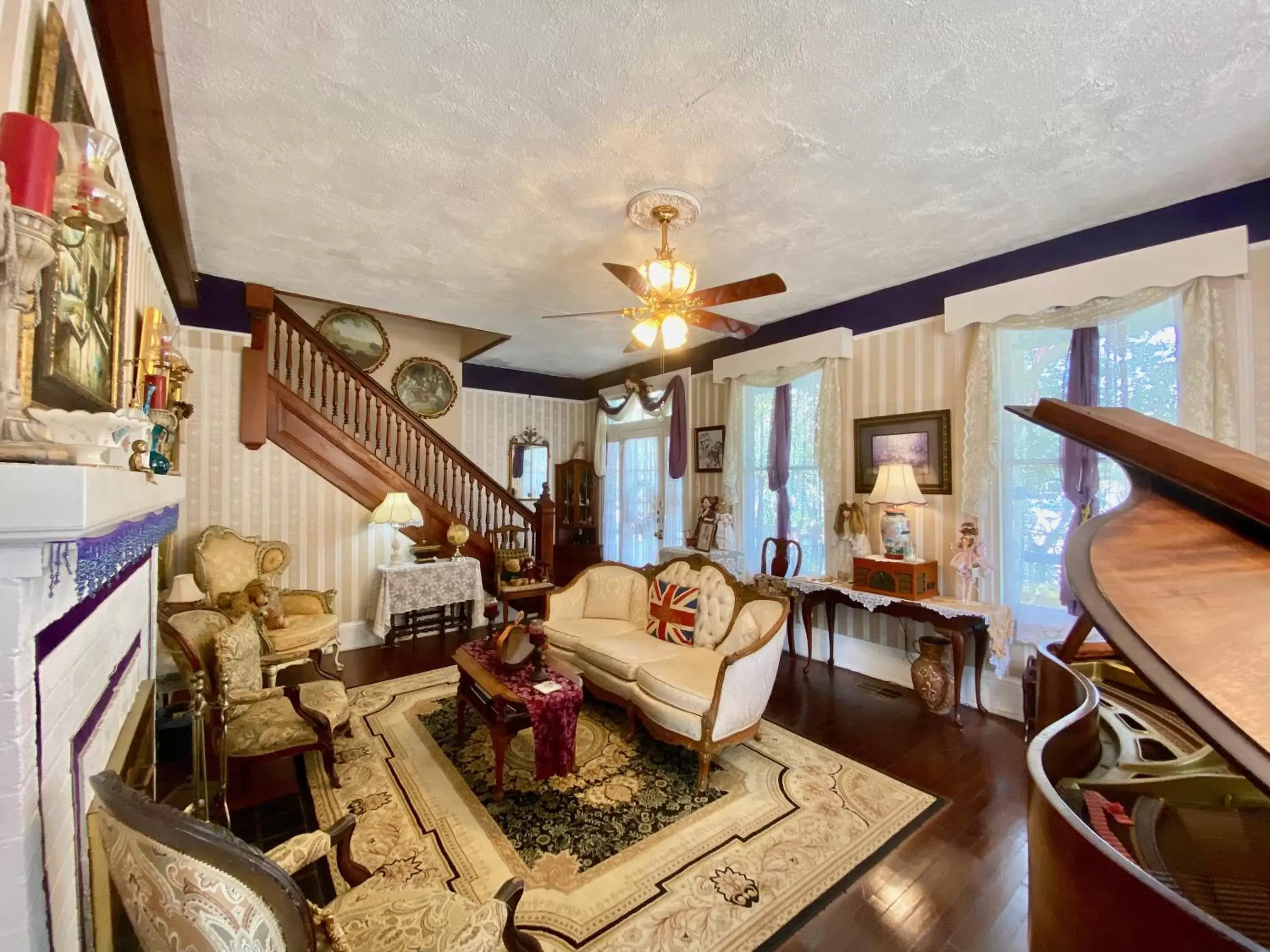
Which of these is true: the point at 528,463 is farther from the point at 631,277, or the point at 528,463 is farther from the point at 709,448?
the point at 631,277

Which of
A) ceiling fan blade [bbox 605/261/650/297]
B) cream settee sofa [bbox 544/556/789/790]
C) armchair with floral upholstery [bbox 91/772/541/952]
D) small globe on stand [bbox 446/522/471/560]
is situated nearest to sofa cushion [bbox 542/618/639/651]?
cream settee sofa [bbox 544/556/789/790]

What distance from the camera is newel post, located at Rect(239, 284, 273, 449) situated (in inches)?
167

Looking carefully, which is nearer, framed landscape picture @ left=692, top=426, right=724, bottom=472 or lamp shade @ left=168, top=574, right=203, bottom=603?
lamp shade @ left=168, top=574, right=203, bottom=603

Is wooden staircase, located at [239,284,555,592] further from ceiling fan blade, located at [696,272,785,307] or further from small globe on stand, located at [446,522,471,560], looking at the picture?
ceiling fan blade, located at [696,272,785,307]

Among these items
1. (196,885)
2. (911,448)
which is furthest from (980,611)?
(196,885)

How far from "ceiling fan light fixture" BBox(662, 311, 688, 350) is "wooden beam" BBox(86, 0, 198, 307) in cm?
215

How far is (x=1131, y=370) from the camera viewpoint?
3.00 m

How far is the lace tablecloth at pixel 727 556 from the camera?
493 cm

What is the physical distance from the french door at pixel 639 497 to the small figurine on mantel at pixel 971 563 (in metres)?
2.98

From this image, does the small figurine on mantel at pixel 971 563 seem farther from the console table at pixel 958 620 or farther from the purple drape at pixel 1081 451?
the purple drape at pixel 1081 451

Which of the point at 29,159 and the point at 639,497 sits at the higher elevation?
the point at 29,159

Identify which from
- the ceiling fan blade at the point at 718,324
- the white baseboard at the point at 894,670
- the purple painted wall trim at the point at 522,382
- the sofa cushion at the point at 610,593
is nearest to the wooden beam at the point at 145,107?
the ceiling fan blade at the point at 718,324

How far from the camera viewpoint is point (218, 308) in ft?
13.6

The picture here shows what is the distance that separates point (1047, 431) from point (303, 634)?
5.08m
